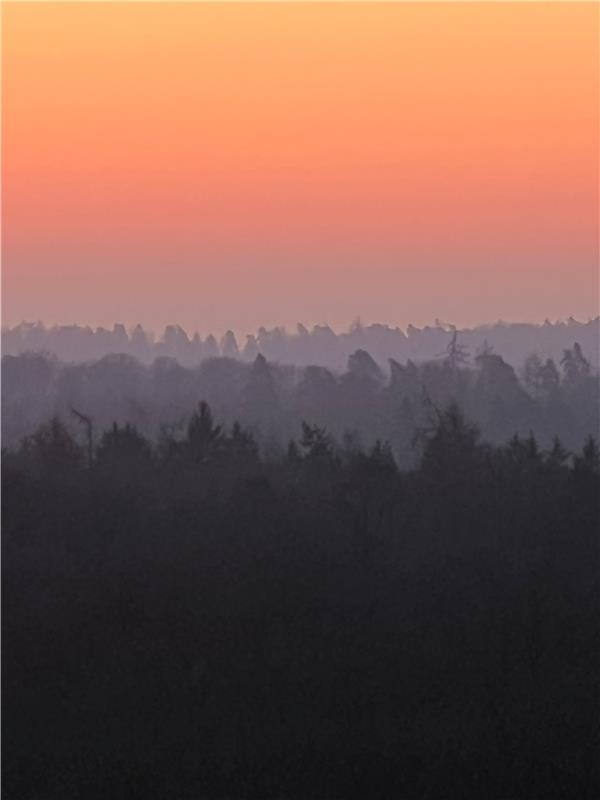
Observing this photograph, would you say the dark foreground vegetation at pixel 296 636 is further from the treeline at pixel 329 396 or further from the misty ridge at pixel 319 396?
the treeline at pixel 329 396

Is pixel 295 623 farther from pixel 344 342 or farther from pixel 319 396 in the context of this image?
pixel 344 342

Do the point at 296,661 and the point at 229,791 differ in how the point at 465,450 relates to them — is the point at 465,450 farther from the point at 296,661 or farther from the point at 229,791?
the point at 229,791

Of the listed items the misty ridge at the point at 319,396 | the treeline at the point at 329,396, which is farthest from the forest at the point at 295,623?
the treeline at the point at 329,396

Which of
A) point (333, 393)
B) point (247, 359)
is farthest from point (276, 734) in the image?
point (247, 359)

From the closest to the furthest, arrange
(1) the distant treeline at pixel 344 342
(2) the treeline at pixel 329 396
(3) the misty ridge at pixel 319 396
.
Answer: (3) the misty ridge at pixel 319 396 < (2) the treeline at pixel 329 396 < (1) the distant treeline at pixel 344 342

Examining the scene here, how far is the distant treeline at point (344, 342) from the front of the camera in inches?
5763

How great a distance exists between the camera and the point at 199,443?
3769cm

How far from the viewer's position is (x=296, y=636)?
70.2 ft

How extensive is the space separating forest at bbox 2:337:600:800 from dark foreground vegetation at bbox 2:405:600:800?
43 millimetres

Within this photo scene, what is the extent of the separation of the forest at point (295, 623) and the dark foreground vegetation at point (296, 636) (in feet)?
0.14

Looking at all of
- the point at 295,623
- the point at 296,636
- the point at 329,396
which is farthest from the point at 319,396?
the point at 296,636

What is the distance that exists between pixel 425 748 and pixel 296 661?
10.8ft

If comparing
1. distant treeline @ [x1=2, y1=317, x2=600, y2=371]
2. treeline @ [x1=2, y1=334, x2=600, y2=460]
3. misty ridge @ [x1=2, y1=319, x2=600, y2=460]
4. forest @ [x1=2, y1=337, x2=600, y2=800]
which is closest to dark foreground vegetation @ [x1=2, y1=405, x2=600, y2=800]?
forest @ [x1=2, y1=337, x2=600, y2=800]

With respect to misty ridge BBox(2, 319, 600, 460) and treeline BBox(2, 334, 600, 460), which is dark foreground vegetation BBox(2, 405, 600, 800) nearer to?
misty ridge BBox(2, 319, 600, 460)
